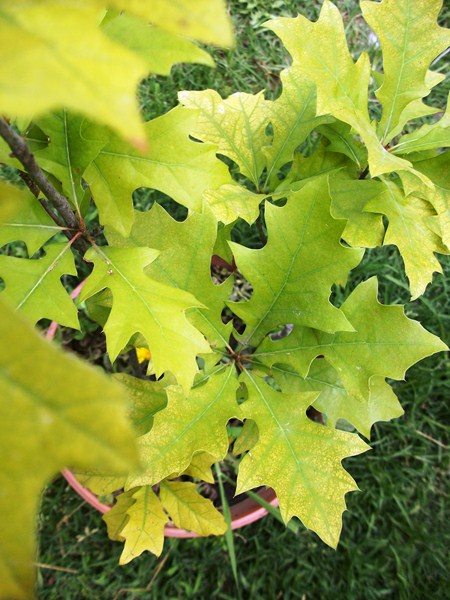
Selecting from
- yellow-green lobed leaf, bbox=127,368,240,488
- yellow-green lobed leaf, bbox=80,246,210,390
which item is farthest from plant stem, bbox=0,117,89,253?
yellow-green lobed leaf, bbox=127,368,240,488

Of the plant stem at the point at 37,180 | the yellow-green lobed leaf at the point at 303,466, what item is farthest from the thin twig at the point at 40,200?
the yellow-green lobed leaf at the point at 303,466

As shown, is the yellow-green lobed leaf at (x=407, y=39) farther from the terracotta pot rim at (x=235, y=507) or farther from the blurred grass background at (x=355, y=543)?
the terracotta pot rim at (x=235, y=507)

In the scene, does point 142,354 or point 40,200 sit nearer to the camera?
point 40,200

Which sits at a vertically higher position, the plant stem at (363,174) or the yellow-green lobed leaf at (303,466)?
the plant stem at (363,174)

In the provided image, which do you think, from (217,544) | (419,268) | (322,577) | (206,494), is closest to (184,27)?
(419,268)

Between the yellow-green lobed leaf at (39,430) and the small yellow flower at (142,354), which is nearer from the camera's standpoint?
the yellow-green lobed leaf at (39,430)

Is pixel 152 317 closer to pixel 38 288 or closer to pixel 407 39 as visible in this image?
pixel 38 288

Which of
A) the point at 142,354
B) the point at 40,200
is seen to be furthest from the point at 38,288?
the point at 142,354
